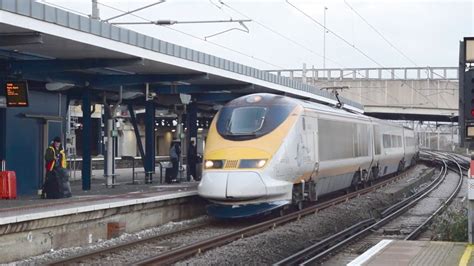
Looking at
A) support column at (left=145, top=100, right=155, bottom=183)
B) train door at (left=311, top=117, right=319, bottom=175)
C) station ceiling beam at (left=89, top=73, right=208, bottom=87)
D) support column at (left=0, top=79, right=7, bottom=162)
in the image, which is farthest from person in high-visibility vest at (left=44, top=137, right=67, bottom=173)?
support column at (left=145, top=100, right=155, bottom=183)

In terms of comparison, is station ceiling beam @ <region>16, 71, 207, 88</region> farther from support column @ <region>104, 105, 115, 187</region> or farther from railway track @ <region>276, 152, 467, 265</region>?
railway track @ <region>276, 152, 467, 265</region>

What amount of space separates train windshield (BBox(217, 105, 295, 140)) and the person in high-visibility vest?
380cm

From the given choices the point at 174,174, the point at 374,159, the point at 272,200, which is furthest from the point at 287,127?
the point at 374,159

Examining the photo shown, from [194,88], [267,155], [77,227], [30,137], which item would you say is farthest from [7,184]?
[194,88]

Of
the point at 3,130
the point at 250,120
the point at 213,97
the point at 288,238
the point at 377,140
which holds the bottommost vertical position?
the point at 288,238

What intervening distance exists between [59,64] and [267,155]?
561 cm

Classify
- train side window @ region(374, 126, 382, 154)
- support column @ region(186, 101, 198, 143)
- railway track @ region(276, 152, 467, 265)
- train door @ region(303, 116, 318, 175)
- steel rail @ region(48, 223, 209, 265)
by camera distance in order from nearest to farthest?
steel rail @ region(48, 223, 209, 265) < railway track @ region(276, 152, 467, 265) < train door @ region(303, 116, 318, 175) < support column @ region(186, 101, 198, 143) < train side window @ region(374, 126, 382, 154)

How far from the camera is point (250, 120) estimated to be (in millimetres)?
16078

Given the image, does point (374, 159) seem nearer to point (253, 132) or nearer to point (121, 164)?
point (253, 132)

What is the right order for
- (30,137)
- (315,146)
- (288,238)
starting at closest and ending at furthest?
(288,238), (315,146), (30,137)

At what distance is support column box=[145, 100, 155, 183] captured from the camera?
75.9 feet

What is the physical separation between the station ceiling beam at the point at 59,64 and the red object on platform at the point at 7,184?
2503 mm

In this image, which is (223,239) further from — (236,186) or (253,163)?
(253,163)

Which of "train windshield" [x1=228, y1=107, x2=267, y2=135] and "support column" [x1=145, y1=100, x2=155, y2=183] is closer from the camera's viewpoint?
"train windshield" [x1=228, y1=107, x2=267, y2=135]
